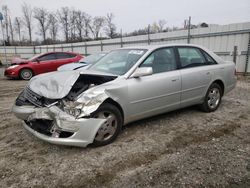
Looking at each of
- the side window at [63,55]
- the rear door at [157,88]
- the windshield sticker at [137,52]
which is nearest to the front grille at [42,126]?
the rear door at [157,88]

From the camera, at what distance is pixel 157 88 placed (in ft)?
11.1

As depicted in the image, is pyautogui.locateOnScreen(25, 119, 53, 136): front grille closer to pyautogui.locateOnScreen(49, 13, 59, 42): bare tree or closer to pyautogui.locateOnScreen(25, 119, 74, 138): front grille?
pyautogui.locateOnScreen(25, 119, 74, 138): front grille

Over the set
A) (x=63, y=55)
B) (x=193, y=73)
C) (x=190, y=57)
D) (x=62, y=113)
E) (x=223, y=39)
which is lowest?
(x=62, y=113)

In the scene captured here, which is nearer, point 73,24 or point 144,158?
point 144,158

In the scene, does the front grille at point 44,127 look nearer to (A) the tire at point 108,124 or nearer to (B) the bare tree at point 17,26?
(A) the tire at point 108,124

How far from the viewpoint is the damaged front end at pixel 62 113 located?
261 cm

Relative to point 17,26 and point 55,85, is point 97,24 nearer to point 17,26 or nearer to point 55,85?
point 17,26

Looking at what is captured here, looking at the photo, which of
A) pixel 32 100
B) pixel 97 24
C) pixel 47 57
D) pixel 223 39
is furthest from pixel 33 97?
pixel 97 24

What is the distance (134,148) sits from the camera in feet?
9.61

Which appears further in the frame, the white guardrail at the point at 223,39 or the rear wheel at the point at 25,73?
the rear wheel at the point at 25,73

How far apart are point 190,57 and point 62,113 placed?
2.78 metres

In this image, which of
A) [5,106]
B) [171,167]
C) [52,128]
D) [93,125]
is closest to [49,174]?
[52,128]

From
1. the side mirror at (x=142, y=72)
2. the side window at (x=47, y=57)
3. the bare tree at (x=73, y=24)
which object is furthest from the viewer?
the bare tree at (x=73, y=24)

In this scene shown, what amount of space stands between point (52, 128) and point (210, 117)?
3105mm
